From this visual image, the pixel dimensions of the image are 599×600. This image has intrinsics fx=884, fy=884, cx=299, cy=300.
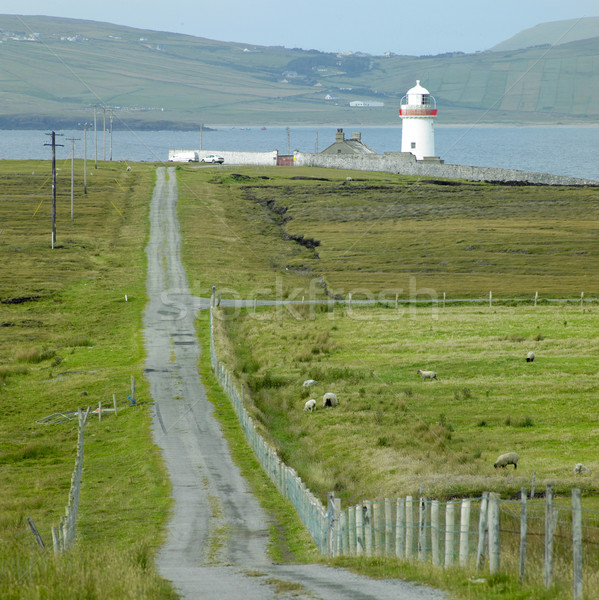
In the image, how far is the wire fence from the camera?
506 inches

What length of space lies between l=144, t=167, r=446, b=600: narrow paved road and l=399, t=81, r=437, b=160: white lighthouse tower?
96.8 metres

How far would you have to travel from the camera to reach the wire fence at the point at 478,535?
42.2ft

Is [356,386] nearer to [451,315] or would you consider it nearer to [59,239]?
[451,315]

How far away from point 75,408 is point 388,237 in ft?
185

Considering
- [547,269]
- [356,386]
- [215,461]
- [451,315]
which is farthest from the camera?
[547,269]

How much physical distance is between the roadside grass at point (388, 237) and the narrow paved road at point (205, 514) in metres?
17.8

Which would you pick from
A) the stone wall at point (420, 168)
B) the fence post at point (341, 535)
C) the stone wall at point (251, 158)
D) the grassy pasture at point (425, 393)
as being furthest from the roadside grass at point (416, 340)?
the stone wall at point (251, 158)

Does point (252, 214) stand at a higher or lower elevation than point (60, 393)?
higher

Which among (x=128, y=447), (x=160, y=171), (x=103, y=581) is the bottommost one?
(x=128, y=447)

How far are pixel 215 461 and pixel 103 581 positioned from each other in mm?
16230

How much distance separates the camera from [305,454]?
30.0 metres

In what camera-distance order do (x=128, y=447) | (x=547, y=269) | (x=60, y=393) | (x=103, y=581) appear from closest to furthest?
(x=103, y=581) → (x=128, y=447) → (x=60, y=393) → (x=547, y=269)

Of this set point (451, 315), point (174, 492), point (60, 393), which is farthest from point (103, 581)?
point (451, 315)

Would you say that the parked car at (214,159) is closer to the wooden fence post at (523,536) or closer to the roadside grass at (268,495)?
the roadside grass at (268,495)
